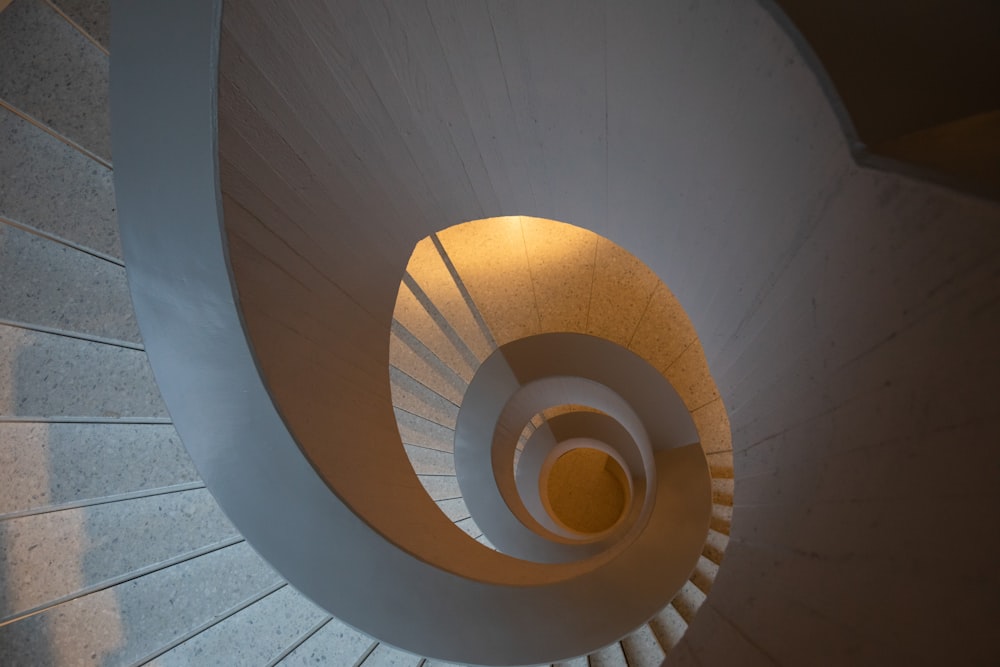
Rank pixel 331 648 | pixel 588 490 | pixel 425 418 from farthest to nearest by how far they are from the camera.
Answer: pixel 588 490 → pixel 425 418 → pixel 331 648

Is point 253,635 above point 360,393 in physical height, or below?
below

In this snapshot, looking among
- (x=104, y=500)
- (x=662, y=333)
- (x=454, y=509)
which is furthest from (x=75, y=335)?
(x=454, y=509)

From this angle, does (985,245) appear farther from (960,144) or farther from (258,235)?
(258,235)

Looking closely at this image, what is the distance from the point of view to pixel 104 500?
6.56ft

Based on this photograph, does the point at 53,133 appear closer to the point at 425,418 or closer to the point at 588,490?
the point at 425,418

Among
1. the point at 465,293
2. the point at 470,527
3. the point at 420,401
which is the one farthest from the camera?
the point at 470,527

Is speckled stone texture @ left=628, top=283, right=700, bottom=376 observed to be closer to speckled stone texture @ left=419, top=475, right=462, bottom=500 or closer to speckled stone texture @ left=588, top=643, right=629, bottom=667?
speckled stone texture @ left=419, top=475, right=462, bottom=500

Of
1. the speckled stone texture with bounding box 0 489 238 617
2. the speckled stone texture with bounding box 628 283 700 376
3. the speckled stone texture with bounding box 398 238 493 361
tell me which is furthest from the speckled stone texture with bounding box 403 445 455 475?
the speckled stone texture with bounding box 0 489 238 617

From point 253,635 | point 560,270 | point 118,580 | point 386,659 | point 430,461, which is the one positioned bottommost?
point 386,659

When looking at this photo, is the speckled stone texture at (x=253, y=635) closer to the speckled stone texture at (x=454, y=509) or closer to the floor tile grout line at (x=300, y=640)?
the floor tile grout line at (x=300, y=640)

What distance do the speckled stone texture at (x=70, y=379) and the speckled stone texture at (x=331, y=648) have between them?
1324 millimetres

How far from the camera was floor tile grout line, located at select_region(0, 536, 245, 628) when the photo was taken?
1.85 meters

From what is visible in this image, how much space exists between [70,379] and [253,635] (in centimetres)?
133

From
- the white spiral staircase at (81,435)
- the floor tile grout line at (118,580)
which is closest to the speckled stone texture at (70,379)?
the white spiral staircase at (81,435)
